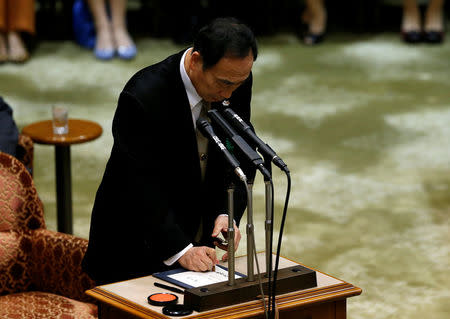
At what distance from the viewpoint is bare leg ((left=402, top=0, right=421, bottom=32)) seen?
8.15 metres

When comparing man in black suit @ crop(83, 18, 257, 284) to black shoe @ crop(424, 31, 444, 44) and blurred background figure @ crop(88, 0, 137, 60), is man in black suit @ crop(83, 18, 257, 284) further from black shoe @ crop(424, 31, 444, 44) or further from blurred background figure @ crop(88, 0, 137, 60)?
black shoe @ crop(424, 31, 444, 44)

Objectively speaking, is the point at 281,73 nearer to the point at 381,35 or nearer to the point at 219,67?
the point at 381,35

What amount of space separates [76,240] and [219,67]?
1043mm

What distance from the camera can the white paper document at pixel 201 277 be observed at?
94.2 inches

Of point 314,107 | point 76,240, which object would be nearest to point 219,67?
point 76,240

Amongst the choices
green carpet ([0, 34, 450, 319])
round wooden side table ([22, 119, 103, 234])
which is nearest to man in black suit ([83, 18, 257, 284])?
green carpet ([0, 34, 450, 319])

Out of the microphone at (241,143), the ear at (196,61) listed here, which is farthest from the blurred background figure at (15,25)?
the microphone at (241,143)

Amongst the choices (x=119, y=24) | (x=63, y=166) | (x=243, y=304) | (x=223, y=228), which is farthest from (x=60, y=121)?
(x=119, y=24)

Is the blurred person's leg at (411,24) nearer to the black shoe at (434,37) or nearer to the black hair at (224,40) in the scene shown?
the black shoe at (434,37)

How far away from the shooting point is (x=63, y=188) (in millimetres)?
4293

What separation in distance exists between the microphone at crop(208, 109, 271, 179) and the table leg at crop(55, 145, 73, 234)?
212 centimetres

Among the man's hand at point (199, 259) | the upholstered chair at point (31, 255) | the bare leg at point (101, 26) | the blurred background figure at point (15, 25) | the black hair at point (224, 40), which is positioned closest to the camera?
the black hair at point (224, 40)

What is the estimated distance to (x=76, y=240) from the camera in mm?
3123

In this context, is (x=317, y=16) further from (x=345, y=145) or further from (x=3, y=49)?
(x=3, y=49)
